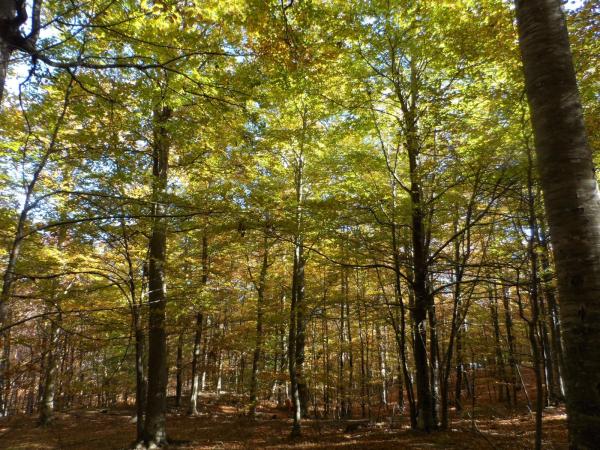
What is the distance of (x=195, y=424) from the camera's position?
52.9 ft

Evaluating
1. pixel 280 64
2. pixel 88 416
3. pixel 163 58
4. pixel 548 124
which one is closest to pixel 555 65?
pixel 548 124

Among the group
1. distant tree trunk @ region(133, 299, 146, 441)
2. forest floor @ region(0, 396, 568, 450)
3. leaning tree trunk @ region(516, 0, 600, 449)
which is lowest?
forest floor @ region(0, 396, 568, 450)

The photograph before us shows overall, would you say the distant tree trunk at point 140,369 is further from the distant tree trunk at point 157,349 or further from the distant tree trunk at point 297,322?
the distant tree trunk at point 297,322

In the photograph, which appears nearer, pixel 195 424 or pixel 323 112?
pixel 323 112

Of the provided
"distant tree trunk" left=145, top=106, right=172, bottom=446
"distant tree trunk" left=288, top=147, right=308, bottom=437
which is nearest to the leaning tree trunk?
"distant tree trunk" left=288, top=147, right=308, bottom=437

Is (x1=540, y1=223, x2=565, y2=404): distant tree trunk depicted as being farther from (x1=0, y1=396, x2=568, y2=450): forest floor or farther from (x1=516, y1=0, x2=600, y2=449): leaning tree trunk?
(x1=516, y1=0, x2=600, y2=449): leaning tree trunk

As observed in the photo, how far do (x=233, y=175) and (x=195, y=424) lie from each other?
40.1 ft

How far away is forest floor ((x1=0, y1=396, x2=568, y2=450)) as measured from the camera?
887 cm

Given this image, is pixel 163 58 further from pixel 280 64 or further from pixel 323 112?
pixel 323 112

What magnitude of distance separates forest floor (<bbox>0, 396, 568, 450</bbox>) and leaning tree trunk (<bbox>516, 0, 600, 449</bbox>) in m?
4.93

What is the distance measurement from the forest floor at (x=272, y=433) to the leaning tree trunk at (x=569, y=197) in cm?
493

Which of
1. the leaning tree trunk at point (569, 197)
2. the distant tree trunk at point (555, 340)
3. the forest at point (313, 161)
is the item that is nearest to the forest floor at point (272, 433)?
the forest at point (313, 161)

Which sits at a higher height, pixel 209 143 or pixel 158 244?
pixel 209 143

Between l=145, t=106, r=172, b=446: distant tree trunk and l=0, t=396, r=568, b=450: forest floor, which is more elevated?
l=145, t=106, r=172, b=446: distant tree trunk
